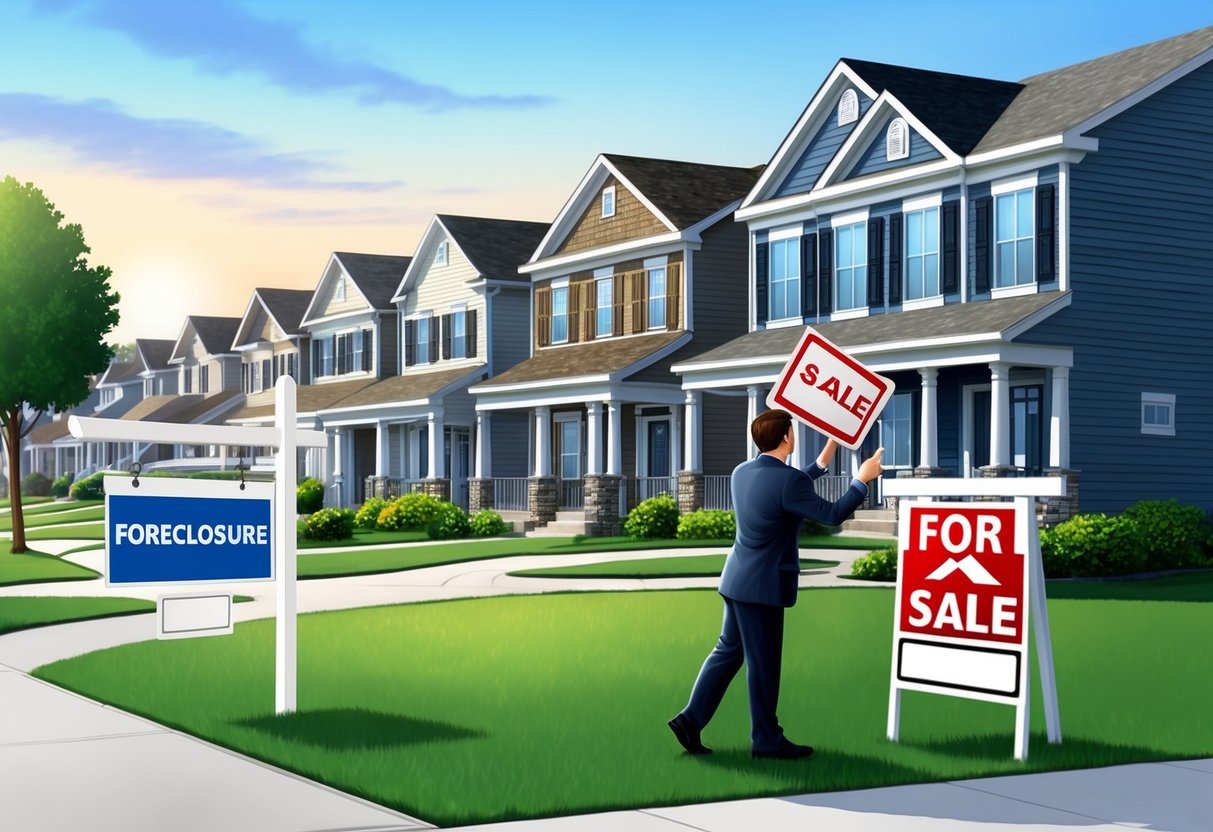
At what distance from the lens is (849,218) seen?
111ft

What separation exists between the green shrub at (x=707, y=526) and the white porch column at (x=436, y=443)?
1424 cm

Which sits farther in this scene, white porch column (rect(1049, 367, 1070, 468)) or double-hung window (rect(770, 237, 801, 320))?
double-hung window (rect(770, 237, 801, 320))

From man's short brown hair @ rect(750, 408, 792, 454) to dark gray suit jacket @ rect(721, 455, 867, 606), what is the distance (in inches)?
3.6

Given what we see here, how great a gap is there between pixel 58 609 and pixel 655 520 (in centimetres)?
1592

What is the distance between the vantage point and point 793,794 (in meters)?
8.20

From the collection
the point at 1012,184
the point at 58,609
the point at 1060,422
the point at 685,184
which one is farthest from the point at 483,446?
the point at 58,609

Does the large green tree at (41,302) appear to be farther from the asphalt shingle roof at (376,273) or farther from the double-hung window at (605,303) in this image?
the asphalt shingle roof at (376,273)

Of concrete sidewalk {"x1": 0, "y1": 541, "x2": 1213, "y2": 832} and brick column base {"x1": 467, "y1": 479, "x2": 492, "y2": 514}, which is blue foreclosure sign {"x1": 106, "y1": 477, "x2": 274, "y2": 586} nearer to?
concrete sidewalk {"x1": 0, "y1": 541, "x2": 1213, "y2": 832}

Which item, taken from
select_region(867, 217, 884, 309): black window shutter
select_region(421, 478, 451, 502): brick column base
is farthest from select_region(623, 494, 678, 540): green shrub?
select_region(421, 478, 451, 502): brick column base

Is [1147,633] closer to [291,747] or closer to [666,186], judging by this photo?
[291,747]

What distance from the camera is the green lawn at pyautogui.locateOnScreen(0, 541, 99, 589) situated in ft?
90.8

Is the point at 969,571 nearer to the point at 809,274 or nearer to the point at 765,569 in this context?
the point at 765,569

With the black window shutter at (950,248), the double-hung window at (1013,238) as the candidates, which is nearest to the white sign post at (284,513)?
the double-hung window at (1013,238)

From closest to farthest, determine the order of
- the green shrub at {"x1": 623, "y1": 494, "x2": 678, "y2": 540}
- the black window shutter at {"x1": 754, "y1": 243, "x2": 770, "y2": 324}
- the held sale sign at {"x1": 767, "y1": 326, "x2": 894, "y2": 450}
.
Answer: the held sale sign at {"x1": 767, "y1": 326, "x2": 894, "y2": 450}, the green shrub at {"x1": 623, "y1": 494, "x2": 678, "y2": 540}, the black window shutter at {"x1": 754, "y1": 243, "x2": 770, "y2": 324}
